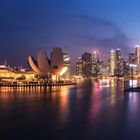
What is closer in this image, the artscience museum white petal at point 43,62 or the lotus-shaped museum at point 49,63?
the lotus-shaped museum at point 49,63

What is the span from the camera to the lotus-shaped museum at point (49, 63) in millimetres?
68225

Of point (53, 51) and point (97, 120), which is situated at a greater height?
point (53, 51)

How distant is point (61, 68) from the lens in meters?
71.2

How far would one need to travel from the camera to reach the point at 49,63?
7050 centimetres

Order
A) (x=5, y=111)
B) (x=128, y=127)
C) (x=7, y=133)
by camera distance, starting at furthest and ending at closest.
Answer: (x=5, y=111), (x=128, y=127), (x=7, y=133)

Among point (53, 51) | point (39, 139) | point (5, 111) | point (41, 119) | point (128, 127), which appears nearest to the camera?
point (39, 139)

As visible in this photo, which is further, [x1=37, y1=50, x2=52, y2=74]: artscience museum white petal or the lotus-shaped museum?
[x1=37, y1=50, x2=52, y2=74]: artscience museum white petal

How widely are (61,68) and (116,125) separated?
5895 cm

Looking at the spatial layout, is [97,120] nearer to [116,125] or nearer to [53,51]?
[116,125]

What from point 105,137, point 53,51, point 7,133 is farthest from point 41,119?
point 53,51

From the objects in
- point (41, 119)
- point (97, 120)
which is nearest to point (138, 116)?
point (97, 120)

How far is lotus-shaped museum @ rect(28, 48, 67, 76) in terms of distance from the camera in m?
68.2

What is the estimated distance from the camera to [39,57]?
7031 cm

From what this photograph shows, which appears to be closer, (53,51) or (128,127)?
Result: (128,127)
